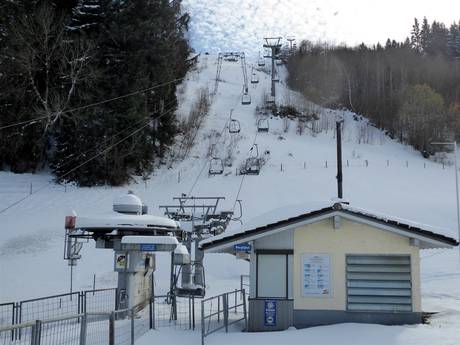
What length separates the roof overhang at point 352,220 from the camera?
1385cm

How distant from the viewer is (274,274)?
14445mm

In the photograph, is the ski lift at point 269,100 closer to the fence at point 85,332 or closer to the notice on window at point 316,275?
the notice on window at point 316,275

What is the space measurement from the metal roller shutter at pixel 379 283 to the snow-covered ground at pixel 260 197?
2.55 ft

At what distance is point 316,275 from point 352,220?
5.80ft

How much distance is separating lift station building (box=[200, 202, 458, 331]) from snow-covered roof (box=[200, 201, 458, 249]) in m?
0.03

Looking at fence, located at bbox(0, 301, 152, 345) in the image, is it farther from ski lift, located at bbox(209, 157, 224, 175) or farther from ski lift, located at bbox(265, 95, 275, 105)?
ski lift, located at bbox(265, 95, 275, 105)

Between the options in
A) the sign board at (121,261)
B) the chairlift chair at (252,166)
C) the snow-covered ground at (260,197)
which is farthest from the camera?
the chairlift chair at (252,166)

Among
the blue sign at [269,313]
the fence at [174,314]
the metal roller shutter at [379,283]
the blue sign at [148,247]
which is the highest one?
the blue sign at [148,247]

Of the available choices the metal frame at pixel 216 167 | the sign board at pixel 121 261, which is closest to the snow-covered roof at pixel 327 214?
the sign board at pixel 121 261

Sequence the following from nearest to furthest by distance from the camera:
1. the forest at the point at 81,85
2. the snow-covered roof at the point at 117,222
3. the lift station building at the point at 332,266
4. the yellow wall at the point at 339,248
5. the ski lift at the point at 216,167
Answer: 1. the lift station building at the point at 332,266
2. the yellow wall at the point at 339,248
3. the snow-covered roof at the point at 117,222
4. the forest at the point at 81,85
5. the ski lift at the point at 216,167

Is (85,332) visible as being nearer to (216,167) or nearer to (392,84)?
(216,167)

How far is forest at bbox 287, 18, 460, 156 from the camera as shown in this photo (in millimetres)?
65688

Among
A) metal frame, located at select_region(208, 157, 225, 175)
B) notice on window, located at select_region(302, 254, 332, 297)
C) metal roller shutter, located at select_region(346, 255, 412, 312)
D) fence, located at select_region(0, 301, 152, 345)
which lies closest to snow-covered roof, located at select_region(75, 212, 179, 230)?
fence, located at select_region(0, 301, 152, 345)

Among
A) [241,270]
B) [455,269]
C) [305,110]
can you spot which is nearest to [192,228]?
[241,270]
